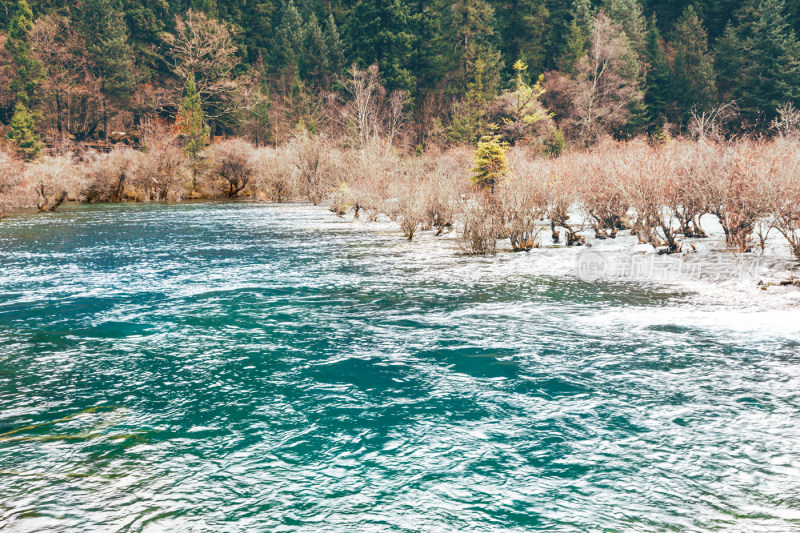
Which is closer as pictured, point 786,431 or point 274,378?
point 786,431

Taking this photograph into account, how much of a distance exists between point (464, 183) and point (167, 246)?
17579 mm

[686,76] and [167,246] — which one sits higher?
[686,76]

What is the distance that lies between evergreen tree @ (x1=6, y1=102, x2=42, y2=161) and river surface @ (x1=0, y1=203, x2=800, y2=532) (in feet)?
161

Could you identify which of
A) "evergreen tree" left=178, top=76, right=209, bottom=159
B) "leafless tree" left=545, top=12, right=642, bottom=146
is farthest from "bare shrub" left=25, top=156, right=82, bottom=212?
"leafless tree" left=545, top=12, right=642, bottom=146

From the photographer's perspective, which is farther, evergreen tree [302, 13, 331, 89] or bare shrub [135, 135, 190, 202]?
evergreen tree [302, 13, 331, 89]

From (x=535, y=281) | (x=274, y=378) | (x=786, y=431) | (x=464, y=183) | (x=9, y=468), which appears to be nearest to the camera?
(x=9, y=468)

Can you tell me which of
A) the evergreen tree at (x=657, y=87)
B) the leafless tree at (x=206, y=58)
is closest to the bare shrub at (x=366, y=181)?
the leafless tree at (x=206, y=58)

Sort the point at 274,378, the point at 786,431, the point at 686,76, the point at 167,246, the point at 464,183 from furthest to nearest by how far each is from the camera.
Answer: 1. the point at 686,76
2. the point at 464,183
3. the point at 167,246
4. the point at 274,378
5. the point at 786,431

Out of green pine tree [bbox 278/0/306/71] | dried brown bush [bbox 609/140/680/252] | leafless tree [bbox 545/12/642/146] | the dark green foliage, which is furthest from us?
green pine tree [bbox 278/0/306/71]

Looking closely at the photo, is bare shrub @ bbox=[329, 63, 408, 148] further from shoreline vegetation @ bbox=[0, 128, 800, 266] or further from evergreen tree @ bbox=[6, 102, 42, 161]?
evergreen tree @ bbox=[6, 102, 42, 161]

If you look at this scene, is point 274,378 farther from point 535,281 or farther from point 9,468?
point 535,281

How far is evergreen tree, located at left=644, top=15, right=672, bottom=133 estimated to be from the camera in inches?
2571

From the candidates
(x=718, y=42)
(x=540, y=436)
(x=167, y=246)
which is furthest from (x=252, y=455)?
(x=718, y=42)

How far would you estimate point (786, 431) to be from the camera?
6.83 metres
